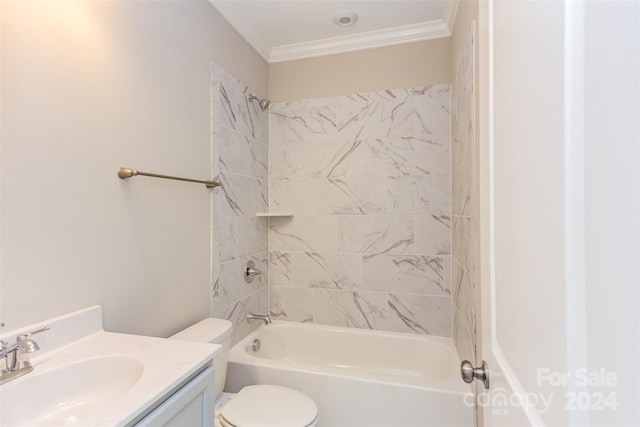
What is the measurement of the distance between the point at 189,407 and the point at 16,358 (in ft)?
1.53

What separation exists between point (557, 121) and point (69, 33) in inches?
55.8

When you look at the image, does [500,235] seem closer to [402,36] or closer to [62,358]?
[62,358]

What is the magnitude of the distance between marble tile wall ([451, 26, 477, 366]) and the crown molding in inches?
15.6

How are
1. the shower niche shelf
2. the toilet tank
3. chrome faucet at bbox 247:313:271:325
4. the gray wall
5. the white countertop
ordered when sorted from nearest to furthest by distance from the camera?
the white countertop < the gray wall < the toilet tank < chrome faucet at bbox 247:313:271:325 < the shower niche shelf

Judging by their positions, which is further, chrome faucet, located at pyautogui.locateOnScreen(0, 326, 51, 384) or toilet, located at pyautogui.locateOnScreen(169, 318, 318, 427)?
toilet, located at pyautogui.locateOnScreen(169, 318, 318, 427)

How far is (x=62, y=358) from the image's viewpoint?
91cm

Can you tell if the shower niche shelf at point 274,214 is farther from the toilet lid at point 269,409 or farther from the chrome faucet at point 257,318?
the toilet lid at point 269,409

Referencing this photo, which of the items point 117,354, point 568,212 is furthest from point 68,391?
point 568,212

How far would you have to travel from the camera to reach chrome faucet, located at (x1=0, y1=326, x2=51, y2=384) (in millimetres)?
774

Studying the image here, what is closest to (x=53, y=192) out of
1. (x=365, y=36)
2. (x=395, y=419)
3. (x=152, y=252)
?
(x=152, y=252)

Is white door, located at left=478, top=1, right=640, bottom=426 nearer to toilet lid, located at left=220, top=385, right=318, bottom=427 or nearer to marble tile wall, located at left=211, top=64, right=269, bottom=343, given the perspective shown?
toilet lid, located at left=220, top=385, right=318, bottom=427

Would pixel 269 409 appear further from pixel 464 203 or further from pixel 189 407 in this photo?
pixel 464 203

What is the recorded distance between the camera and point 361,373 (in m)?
1.63

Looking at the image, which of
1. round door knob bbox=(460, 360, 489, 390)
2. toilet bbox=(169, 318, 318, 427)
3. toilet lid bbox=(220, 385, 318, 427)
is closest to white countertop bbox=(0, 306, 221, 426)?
toilet bbox=(169, 318, 318, 427)
